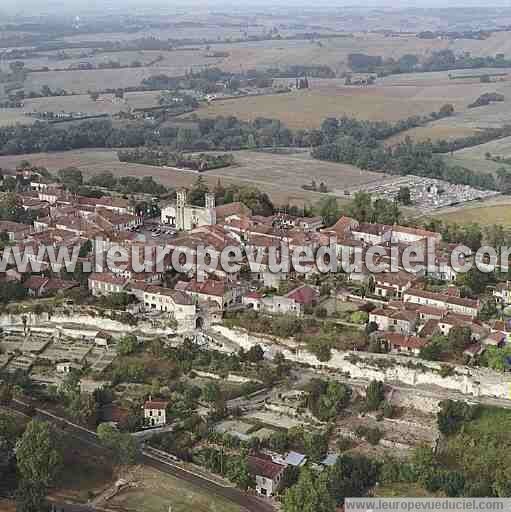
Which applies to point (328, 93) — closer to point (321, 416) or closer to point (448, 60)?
point (448, 60)

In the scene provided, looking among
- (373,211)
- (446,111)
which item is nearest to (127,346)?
(373,211)

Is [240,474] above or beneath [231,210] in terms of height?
beneath

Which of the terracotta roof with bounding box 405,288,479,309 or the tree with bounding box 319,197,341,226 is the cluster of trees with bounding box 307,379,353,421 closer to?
the terracotta roof with bounding box 405,288,479,309

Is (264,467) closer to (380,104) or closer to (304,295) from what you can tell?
(304,295)

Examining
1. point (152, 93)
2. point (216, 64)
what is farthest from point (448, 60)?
point (152, 93)

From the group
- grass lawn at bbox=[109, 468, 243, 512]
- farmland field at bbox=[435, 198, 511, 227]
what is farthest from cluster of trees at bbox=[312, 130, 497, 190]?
grass lawn at bbox=[109, 468, 243, 512]

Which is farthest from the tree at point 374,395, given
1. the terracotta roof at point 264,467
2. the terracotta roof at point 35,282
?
the terracotta roof at point 35,282
